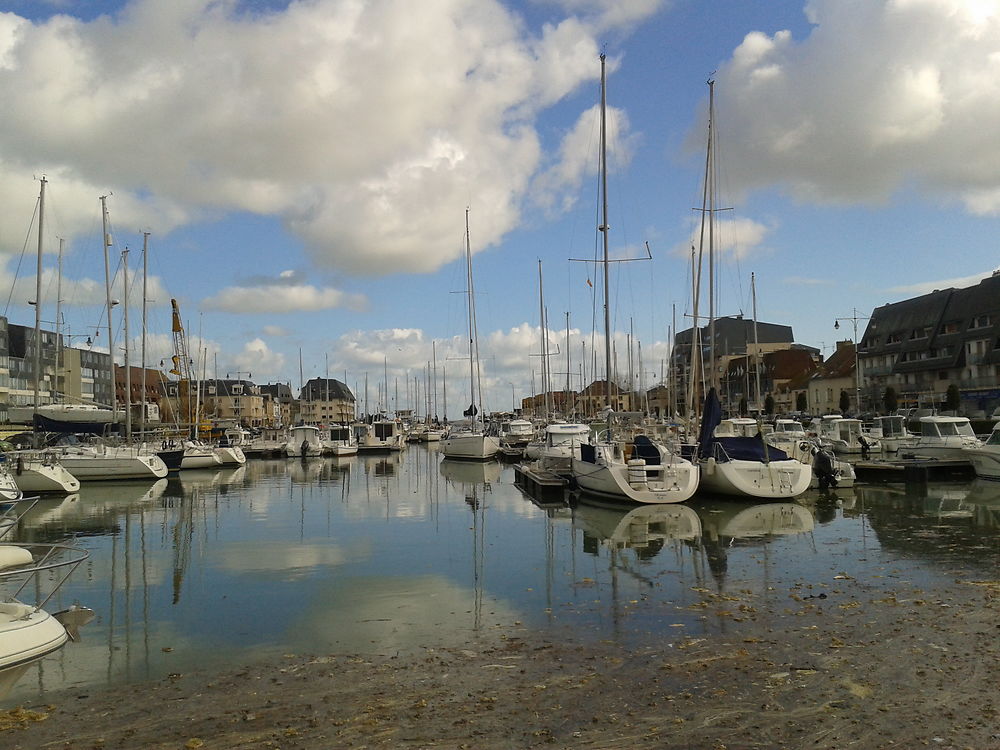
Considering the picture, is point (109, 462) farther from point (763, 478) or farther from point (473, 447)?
point (763, 478)

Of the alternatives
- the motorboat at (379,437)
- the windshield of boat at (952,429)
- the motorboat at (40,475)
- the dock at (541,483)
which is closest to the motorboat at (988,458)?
the windshield of boat at (952,429)

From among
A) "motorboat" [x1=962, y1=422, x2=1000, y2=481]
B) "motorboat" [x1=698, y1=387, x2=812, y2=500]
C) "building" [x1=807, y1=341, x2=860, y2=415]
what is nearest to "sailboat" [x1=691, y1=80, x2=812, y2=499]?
"motorboat" [x1=698, y1=387, x2=812, y2=500]

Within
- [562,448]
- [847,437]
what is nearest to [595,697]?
[562,448]

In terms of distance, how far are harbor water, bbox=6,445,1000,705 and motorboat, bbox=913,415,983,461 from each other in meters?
4.55

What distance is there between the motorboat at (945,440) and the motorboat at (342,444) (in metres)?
45.8

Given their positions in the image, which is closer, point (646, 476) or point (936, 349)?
point (646, 476)

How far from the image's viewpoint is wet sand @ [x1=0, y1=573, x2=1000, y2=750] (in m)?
7.54

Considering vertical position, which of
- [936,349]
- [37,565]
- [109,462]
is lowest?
[37,565]

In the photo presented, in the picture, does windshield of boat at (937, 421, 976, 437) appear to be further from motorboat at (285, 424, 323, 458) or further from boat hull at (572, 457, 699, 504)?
motorboat at (285, 424, 323, 458)

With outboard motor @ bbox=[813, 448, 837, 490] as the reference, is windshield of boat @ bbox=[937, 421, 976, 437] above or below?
above

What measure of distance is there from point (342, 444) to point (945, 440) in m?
49.5

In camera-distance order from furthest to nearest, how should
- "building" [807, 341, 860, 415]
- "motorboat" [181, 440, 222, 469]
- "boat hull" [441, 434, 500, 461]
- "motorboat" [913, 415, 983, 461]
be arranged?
1. "building" [807, 341, 860, 415]
2. "boat hull" [441, 434, 500, 461]
3. "motorboat" [181, 440, 222, 469]
4. "motorboat" [913, 415, 983, 461]

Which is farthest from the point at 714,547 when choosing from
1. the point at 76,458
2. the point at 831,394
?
the point at 831,394

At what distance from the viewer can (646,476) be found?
2805 cm
